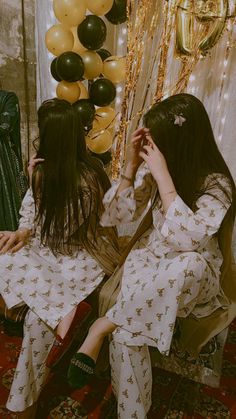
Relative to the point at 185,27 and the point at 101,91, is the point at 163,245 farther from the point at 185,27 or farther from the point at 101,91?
the point at 101,91

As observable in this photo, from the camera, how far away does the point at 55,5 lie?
112 inches

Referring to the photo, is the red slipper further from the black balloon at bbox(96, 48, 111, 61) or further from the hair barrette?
the black balloon at bbox(96, 48, 111, 61)

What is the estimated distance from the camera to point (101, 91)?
301 cm

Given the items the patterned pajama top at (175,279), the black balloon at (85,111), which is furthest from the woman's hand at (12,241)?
the black balloon at (85,111)

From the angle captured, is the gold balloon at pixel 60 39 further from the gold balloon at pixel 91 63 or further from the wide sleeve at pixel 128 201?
the wide sleeve at pixel 128 201

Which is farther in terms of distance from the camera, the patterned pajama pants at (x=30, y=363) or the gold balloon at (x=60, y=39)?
the gold balloon at (x=60, y=39)

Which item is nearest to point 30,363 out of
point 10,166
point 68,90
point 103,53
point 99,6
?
point 10,166

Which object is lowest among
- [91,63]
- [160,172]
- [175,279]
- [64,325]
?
[64,325]

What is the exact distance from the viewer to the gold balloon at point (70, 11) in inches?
109

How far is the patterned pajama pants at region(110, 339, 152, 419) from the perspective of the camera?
1.29 m

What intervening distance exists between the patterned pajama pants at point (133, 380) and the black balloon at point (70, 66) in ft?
6.95

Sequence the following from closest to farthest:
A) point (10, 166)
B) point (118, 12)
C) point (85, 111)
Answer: point (10, 166)
point (85, 111)
point (118, 12)

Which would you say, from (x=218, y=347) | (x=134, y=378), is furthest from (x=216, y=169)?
(x=134, y=378)

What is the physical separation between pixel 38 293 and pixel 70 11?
87.7 inches
